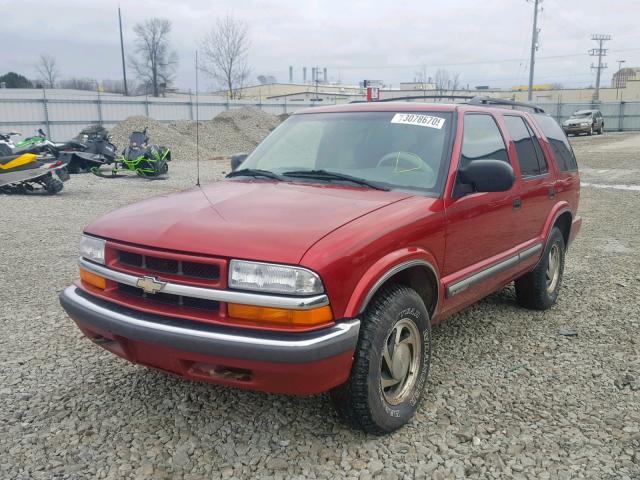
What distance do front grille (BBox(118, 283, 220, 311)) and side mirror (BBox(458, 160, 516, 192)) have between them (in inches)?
70.7

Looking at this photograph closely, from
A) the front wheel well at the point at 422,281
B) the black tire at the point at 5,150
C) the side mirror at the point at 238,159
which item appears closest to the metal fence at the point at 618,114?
the black tire at the point at 5,150

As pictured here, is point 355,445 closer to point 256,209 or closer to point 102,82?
point 256,209

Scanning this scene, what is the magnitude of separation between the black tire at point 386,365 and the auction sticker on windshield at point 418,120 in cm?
129

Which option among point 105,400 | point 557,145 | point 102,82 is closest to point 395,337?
point 105,400

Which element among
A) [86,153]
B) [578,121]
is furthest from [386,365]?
[578,121]

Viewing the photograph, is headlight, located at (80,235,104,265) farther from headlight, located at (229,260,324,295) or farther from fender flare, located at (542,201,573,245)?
fender flare, located at (542,201,573,245)

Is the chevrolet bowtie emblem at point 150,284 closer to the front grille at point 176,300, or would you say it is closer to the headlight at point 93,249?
the front grille at point 176,300

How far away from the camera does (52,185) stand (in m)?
12.6

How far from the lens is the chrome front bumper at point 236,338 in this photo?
2455mm

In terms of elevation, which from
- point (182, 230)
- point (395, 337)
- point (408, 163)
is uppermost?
point (408, 163)

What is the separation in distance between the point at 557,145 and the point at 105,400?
439 centimetres

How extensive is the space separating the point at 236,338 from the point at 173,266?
0.50 meters

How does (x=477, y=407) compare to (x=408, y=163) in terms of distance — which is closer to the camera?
(x=477, y=407)

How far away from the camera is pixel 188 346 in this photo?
2.54m
